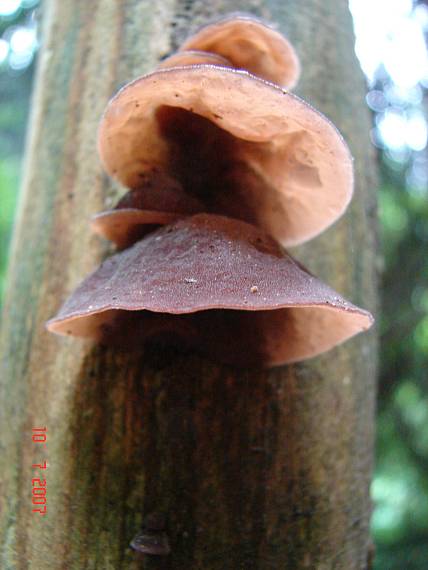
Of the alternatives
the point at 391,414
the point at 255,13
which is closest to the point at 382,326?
the point at 391,414

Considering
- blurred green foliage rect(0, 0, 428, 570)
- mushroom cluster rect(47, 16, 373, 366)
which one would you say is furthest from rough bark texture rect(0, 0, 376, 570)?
blurred green foliage rect(0, 0, 428, 570)

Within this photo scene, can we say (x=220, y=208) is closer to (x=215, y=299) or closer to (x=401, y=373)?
(x=215, y=299)

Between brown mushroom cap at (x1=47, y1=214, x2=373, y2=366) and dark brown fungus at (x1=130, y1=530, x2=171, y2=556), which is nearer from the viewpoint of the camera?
brown mushroom cap at (x1=47, y1=214, x2=373, y2=366)

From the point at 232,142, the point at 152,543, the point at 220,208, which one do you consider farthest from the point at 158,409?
the point at 232,142

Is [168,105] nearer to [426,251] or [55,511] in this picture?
[55,511]

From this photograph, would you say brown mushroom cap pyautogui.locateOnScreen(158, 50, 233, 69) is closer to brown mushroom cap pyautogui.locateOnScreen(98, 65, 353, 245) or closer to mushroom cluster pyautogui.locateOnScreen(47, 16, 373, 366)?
mushroom cluster pyautogui.locateOnScreen(47, 16, 373, 366)

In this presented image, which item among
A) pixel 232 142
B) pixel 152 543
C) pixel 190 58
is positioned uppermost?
pixel 190 58
